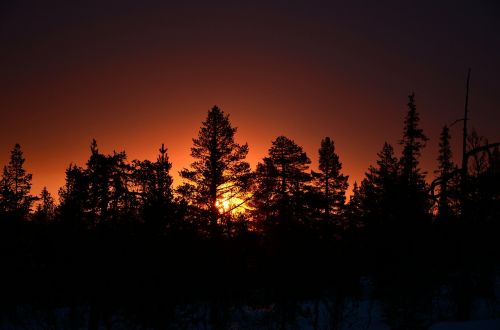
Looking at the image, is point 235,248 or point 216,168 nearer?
point 235,248

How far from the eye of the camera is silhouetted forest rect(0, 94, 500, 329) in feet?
18.6

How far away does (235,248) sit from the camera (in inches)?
674

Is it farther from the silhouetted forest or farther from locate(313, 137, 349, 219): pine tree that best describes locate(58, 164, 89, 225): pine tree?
locate(313, 137, 349, 219): pine tree

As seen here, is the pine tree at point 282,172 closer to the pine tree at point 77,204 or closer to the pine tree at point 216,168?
the pine tree at point 216,168

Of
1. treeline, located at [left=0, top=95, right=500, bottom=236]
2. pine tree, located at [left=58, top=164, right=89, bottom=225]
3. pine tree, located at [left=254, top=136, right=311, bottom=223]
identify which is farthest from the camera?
pine tree, located at [left=254, top=136, right=311, bottom=223]

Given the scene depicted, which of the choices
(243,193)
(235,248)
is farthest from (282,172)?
(235,248)

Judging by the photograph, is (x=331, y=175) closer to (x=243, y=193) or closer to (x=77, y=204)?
(x=243, y=193)

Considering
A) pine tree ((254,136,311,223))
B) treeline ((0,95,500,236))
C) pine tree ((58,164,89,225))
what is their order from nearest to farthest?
treeline ((0,95,500,236))
pine tree ((58,164,89,225))
pine tree ((254,136,311,223))

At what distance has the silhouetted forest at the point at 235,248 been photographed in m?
5.68

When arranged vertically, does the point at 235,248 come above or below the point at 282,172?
below

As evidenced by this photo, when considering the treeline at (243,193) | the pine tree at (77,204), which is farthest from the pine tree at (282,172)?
the pine tree at (77,204)

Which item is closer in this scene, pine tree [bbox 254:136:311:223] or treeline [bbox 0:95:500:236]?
treeline [bbox 0:95:500:236]

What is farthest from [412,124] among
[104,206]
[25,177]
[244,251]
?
[25,177]

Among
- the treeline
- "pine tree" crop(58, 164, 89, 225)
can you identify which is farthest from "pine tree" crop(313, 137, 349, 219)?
"pine tree" crop(58, 164, 89, 225)
